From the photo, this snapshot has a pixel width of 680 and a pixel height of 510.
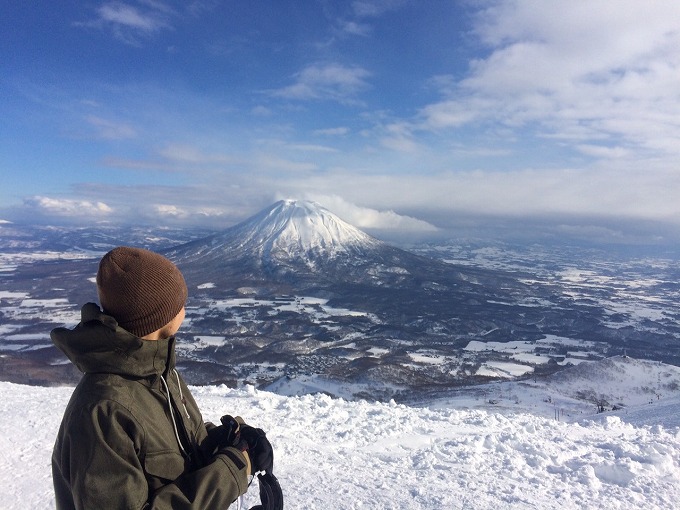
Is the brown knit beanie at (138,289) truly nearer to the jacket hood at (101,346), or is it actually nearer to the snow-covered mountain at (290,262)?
the jacket hood at (101,346)

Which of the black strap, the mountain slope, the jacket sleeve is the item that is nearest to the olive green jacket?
the jacket sleeve

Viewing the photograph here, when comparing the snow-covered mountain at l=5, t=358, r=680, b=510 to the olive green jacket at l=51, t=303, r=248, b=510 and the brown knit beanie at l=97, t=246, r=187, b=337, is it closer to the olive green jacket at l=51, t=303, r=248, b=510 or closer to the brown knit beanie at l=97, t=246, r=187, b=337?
the olive green jacket at l=51, t=303, r=248, b=510

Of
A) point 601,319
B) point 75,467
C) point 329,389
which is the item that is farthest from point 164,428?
point 601,319

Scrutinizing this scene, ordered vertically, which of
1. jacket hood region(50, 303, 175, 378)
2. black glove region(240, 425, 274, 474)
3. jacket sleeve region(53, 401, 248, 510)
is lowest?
black glove region(240, 425, 274, 474)

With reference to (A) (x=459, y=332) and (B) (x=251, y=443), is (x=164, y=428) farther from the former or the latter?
(A) (x=459, y=332)

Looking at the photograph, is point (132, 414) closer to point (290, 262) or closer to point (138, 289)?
point (138, 289)
